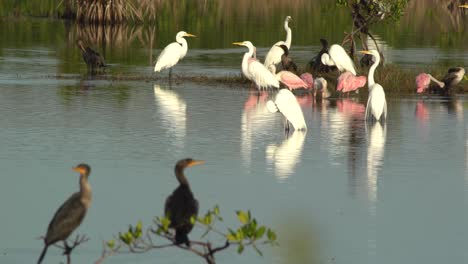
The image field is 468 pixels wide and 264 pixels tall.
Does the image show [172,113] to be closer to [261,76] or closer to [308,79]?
[261,76]

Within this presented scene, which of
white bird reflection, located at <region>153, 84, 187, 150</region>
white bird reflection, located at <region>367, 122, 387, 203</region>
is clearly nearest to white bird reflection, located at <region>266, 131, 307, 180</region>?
white bird reflection, located at <region>367, 122, 387, 203</region>

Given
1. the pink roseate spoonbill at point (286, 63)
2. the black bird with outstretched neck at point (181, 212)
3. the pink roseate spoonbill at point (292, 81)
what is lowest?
the black bird with outstretched neck at point (181, 212)

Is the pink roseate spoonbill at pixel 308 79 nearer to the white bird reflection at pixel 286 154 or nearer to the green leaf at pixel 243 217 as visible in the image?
the white bird reflection at pixel 286 154

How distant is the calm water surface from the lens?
10453 mm

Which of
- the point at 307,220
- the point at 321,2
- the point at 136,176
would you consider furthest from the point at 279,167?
the point at 321,2

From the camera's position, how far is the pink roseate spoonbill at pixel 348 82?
21.5 meters

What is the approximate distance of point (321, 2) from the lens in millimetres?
53719

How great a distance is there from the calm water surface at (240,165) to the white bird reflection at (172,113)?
25mm

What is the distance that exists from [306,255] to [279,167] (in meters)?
4.38

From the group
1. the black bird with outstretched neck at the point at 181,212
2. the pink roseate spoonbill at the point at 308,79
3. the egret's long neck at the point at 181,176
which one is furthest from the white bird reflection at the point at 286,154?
the pink roseate spoonbill at the point at 308,79

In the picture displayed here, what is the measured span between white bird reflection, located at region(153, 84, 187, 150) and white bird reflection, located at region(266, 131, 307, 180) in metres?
1.17

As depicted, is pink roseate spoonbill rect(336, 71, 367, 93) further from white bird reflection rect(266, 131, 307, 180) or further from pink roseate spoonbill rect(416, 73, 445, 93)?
white bird reflection rect(266, 131, 307, 180)

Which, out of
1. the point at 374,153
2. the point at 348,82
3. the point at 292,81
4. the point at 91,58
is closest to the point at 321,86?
the point at 348,82

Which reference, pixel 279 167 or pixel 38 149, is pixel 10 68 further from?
pixel 279 167
